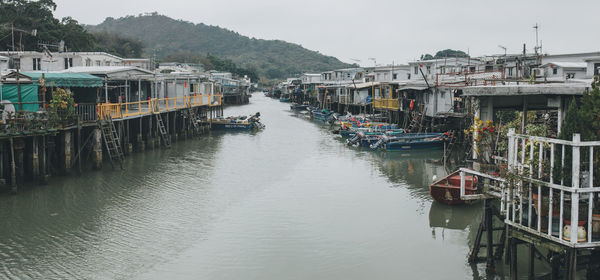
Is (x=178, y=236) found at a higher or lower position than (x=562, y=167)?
lower

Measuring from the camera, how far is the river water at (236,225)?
46.5ft

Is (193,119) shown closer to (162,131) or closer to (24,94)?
(162,131)

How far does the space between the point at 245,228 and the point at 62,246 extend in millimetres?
5639

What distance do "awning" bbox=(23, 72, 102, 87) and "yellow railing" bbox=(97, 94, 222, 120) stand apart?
4.38ft

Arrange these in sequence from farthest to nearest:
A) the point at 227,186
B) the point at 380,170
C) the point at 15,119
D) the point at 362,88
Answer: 1. the point at 362,88
2. the point at 380,170
3. the point at 227,186
4. the point at 15,119

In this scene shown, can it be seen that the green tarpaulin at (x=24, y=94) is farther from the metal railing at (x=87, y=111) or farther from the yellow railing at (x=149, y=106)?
the yellow railing at (x=149, y=106)

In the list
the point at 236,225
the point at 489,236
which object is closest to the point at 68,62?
the point at 236,225

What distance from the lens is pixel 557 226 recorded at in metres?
10.2

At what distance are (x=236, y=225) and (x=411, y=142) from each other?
802 inches

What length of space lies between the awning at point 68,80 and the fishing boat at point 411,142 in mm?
18765

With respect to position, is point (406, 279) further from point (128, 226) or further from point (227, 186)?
point (227, 186)

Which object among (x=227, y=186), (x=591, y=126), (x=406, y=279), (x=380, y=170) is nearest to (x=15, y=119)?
(x=227, y=186)

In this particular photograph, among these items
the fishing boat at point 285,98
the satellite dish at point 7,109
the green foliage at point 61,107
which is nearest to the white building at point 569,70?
the green foliage at point 61,107

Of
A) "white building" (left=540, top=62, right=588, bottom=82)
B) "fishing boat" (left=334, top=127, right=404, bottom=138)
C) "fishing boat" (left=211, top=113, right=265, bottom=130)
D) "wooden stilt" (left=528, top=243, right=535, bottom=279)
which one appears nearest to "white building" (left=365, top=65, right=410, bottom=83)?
"fishing boat" (left=334, top=127, right=404, bottom=138)
